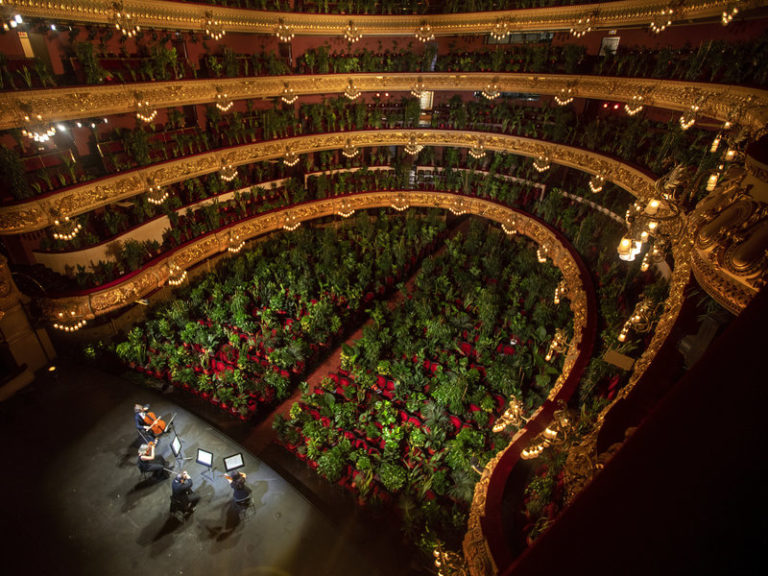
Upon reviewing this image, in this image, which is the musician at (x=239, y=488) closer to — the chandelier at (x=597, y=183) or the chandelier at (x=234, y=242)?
the chandelier at (x=234, y=242)

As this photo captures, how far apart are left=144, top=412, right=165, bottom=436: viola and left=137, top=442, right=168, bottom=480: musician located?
62 cm

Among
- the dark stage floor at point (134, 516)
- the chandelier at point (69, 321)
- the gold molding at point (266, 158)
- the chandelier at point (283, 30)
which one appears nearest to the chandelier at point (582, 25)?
the gold molding at point (266, 158)

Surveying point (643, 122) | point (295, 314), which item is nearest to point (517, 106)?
point (643, 122)

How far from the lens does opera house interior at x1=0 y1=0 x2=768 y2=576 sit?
7.46 meters

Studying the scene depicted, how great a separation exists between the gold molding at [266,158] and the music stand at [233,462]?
8.34 meters

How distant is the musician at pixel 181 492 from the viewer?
9597 mm

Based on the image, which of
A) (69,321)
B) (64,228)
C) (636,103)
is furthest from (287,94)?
(636,103)

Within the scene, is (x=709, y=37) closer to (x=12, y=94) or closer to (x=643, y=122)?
(x=643, y=122)

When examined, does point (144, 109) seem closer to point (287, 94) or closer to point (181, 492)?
point (287, 94)

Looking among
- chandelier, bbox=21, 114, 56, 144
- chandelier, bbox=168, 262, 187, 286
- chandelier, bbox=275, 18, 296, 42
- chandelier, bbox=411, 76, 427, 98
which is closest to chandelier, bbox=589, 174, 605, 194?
chandelier, bbox=411, 76, 427, 98

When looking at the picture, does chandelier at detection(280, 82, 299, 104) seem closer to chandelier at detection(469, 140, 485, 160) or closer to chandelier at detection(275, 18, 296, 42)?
chandelier at detection(275, 18, 296, 42)

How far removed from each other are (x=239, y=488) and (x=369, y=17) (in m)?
19.3

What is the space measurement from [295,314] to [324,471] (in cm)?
680

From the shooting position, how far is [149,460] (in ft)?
33.2
